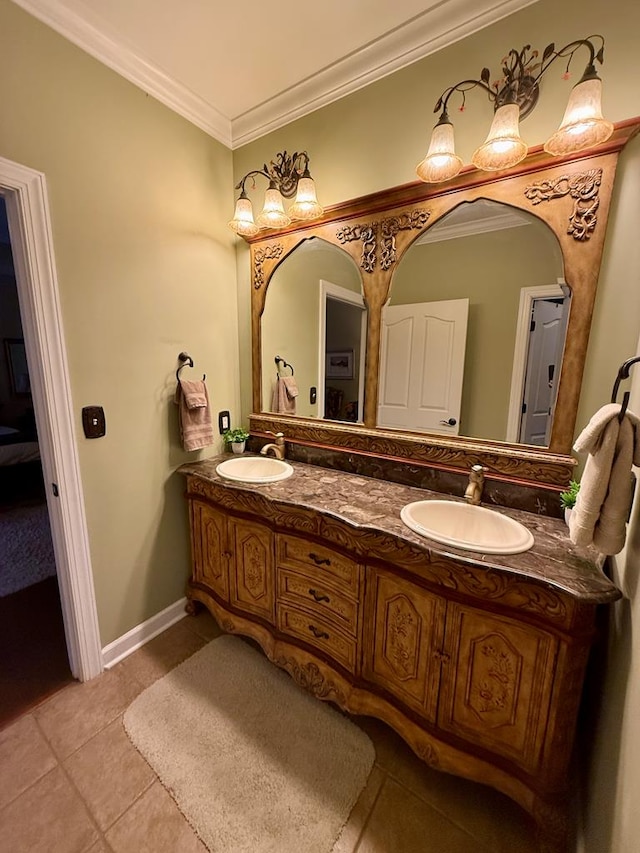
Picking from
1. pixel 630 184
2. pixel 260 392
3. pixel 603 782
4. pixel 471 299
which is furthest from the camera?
pixel 260 392

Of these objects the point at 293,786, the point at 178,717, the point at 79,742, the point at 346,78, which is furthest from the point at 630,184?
the point at 79,742

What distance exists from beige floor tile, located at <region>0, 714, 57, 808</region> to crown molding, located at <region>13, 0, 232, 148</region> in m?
2.70

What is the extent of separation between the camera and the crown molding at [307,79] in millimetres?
1256

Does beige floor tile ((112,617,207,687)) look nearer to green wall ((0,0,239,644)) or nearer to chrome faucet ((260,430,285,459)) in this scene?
green wall ((0,0,239,644))

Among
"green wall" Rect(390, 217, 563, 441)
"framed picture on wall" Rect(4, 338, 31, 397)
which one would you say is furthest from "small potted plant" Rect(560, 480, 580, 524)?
"framed picture on wall" Rect(4, 338, 31, 397)

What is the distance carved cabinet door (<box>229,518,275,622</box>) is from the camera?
1571 millimetres

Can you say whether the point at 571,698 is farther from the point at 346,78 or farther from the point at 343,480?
the point at 346,78

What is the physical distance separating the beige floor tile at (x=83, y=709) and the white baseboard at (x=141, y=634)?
0.23 feet

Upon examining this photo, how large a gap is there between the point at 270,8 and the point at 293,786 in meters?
2.83

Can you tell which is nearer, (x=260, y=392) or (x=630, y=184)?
(x=630, y=184)

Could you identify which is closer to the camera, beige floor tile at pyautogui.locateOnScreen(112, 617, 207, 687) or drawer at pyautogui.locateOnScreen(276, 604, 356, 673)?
drawer at pyautogui.locateOnScreen(276, 604, 356, 673)

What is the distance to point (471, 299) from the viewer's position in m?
1.47

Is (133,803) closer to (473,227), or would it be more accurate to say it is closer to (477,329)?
(477,329)

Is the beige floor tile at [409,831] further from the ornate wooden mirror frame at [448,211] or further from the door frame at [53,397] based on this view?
the door frame at [53,397]
